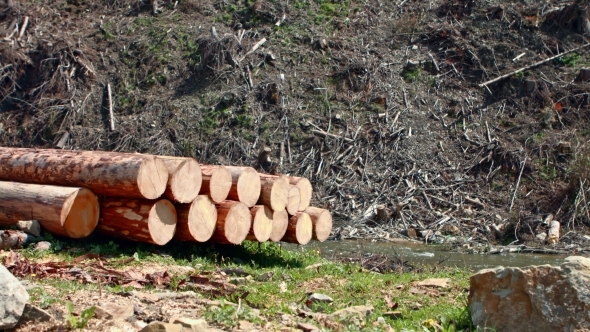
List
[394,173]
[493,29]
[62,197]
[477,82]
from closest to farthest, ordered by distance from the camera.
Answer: [62,197] < [394,173] < [477,82] < [493,29]

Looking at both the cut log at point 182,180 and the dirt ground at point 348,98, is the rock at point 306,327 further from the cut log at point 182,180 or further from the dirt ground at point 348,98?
the dirt ground at point 348,98

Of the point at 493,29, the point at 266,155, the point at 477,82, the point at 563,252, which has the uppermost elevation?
the point at 493,29

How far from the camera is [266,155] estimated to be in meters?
15.2

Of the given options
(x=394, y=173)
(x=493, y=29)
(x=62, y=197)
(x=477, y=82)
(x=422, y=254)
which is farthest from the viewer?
(x=493, y=29)

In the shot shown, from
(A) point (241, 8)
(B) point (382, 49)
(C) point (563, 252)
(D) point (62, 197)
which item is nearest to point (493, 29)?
(B) point (382, 49)

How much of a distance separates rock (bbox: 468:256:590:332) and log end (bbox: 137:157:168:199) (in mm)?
4075

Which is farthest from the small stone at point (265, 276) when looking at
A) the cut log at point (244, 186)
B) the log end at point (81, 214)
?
the log end at point (81, 214)

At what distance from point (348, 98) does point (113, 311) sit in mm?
12138

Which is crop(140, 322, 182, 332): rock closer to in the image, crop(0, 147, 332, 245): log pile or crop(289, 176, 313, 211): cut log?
crop(0, 147, 332, 245): log pile

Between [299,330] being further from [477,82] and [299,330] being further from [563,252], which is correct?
[477,82]

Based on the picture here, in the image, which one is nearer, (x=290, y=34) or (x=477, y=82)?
(x=477, y=82)

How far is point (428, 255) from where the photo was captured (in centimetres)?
1183

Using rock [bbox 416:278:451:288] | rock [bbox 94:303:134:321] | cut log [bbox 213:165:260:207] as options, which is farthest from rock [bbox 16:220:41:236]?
rock [bbox 416:278:451:288]

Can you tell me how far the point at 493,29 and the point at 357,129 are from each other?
5032 mm
